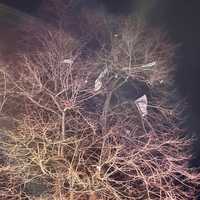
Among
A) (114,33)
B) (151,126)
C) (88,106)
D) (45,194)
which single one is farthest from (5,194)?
(114,33)

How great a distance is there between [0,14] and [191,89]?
33.0 ft

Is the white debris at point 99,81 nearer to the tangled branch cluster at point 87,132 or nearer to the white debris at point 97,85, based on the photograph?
the white debris at point 97,85

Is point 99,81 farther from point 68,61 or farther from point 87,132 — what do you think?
point 87,132

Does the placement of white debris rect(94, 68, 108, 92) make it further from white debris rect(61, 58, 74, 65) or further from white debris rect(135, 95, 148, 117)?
white debris rect(135, 95, 148, 117)

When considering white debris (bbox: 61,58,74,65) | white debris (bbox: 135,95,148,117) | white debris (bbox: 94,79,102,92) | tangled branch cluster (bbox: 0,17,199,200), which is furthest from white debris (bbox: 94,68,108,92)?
white debris (bbox: 135,95,148,117)

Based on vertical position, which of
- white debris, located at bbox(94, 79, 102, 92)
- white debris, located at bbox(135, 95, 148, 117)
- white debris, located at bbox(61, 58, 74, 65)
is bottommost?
white debris, located at bbox(135, 95, 148, 117)

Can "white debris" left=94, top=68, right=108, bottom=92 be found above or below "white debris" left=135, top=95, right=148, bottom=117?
above

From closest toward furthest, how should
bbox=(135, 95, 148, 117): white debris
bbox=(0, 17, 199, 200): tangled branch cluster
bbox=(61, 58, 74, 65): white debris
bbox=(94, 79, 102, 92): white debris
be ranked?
bbox=(0, 17, 199, 200): tangled branch cluster
bbox=(61, 58, 74, 65): white debris
bbox=(94, 79, 102, 92): white debris
bbox=(135, 95, 148, 117): white debris

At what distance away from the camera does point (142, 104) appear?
19.0 meters

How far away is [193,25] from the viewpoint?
2130 cm

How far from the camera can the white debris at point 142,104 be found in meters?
18.6

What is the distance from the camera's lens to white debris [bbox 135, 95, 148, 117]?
18.6 m

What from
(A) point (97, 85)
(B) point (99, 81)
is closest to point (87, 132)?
(A) point (97, 85)

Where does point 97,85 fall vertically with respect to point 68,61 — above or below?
below
